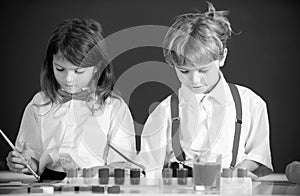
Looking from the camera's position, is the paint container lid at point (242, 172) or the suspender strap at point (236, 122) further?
the suspender strap at point (236, 122)

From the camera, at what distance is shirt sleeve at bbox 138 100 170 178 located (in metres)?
2.01

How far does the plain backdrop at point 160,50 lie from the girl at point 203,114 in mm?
35

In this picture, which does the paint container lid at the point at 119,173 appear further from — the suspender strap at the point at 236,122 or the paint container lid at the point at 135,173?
the suspender strap at the point at 236,122

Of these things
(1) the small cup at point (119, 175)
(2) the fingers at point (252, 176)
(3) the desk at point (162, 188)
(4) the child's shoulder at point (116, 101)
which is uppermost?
(4) the child's shoulder at point (116, 101)

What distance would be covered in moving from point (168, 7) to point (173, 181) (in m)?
0.52

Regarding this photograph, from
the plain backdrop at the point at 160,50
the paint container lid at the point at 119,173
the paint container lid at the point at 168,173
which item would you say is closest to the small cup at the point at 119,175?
the paint container lid at the point at 119,173

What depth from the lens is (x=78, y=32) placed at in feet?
6.72

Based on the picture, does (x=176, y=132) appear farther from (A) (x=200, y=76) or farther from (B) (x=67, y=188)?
(B) (x=67, y=188)

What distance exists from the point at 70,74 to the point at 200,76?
36cm

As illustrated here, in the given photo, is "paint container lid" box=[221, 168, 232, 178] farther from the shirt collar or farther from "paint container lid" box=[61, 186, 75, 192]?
"paint container lid" box=[61, 186, 75, 192]

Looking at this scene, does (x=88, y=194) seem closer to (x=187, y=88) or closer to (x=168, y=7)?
(x=187, y=88)

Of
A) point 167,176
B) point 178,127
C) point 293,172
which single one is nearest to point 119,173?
point 167,176

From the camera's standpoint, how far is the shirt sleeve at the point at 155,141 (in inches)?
79.0

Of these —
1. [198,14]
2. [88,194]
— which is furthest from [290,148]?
[88,194]
